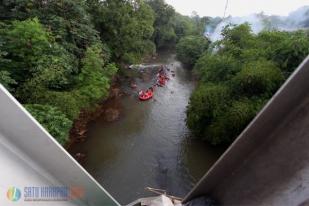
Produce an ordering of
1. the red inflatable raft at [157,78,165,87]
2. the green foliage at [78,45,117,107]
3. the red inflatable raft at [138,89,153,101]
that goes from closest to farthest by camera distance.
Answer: the green foliage at [78,45,117,107], the red inflatable raft at [138,89,153,101], the red inflatable raft at [157,78,165,87]

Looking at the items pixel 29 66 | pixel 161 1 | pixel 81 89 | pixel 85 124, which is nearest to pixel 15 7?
pixel 29 66

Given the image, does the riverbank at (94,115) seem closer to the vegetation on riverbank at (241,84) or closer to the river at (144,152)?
the river at (144,152)

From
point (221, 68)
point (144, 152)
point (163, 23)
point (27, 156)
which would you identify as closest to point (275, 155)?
point (27, 156)

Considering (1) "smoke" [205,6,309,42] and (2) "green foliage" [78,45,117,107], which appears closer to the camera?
(2) "green foliage" [78,45,117,107]

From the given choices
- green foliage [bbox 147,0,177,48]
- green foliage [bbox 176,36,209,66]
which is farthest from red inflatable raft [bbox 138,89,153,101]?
green foliage [bbox 147,0,177,48]

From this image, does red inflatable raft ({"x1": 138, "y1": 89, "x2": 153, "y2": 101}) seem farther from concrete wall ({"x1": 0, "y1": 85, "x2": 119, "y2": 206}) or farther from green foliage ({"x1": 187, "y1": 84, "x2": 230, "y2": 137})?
concrete wall ({"x1": 0, "y1": 85, "x2": 119, "y2": 206})

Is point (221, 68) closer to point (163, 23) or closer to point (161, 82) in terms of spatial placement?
point (161, 82)

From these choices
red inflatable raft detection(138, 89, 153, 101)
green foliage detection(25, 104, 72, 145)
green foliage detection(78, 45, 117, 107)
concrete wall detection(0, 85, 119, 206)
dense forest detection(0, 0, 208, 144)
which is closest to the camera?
concrete wall detection(0, 85, 119, 206)

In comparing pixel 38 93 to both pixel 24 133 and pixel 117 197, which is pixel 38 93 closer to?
pixel 117 197
